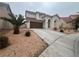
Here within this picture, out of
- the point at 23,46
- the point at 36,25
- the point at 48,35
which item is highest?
the point at 36,25

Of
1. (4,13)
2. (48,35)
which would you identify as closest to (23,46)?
(48,35)

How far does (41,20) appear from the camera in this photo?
2137 millimetres

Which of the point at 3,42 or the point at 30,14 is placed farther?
the point at 30,14

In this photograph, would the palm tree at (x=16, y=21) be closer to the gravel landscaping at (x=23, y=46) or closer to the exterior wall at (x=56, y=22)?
the gravel landscaping at (x=23, y=46)

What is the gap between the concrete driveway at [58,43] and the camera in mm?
2006

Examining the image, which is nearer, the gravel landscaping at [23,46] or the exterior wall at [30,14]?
the gravel landscaping at [23,46]

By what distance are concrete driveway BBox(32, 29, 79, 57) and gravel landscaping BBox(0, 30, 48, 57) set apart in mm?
68

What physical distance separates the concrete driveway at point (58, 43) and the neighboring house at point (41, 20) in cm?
7

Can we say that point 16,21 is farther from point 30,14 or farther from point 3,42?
point 3,42

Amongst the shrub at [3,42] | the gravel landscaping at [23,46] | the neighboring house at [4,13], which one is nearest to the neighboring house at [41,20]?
the gravel landscaping at [23,46]

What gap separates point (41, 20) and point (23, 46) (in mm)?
443

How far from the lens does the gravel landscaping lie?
2.00 metres

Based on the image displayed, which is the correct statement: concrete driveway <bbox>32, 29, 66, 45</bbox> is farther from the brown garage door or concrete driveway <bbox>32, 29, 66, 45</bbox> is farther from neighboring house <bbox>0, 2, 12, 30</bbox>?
neighboring house <bbox>0, 2, 12, 30</bbox>

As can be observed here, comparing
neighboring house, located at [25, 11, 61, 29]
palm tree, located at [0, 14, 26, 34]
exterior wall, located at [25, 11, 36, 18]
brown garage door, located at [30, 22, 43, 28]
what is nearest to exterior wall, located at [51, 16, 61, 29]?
neighboring house, located at [25, 11, 61, 29]
